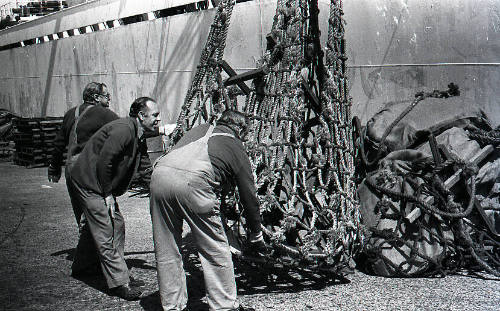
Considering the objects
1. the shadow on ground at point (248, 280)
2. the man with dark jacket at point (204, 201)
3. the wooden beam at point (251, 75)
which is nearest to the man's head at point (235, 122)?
the man with dark jacket at point (204, 201)

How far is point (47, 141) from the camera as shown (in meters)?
16.2

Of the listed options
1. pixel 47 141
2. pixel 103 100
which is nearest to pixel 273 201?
pixel 103 100

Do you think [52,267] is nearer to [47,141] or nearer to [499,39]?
[499,39]

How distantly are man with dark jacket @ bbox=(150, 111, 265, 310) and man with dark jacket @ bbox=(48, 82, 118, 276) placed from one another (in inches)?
61.2

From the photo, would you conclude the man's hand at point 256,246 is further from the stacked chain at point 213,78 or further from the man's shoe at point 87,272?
the man's shoe at point 87,272

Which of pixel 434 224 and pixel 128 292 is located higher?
pixel 434 224

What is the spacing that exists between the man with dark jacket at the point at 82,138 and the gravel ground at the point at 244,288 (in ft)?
0.65

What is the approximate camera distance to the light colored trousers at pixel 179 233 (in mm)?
4434

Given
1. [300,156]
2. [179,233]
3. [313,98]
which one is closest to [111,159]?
[179,233]

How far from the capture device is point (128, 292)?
5.32m

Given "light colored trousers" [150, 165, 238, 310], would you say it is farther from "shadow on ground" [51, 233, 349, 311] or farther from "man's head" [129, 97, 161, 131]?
"man's head" [129, 97, 161, 131]

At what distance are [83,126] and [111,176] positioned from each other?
1086 millimetres

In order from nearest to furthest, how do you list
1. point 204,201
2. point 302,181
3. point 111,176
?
point 204,201 → point 111,176 → point 302,181

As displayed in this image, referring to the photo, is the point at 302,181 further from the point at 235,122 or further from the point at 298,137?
the point at 235,122
